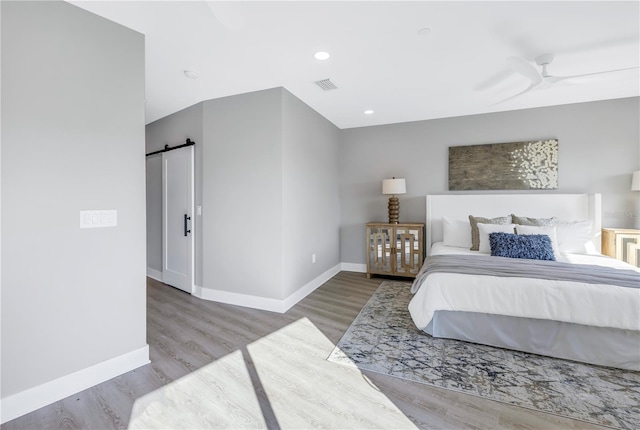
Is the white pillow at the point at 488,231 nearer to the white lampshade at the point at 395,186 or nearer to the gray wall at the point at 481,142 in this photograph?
the gray wall at the point at 481,142

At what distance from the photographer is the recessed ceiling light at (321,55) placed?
2533mm

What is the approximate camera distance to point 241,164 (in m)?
3.47

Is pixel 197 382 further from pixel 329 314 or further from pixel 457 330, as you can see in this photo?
pixel 457 330

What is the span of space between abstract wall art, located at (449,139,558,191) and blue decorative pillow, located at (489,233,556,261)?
1.23m

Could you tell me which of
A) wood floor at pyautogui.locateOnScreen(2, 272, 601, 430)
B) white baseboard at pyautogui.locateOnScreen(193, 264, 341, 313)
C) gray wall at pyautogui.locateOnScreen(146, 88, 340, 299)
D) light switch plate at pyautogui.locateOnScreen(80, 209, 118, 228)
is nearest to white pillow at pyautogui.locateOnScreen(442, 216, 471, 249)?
gray wall at pyautogui.locateOnScreen(146, 88, 340, 299)

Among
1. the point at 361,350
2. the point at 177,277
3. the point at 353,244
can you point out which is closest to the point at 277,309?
the point at 361,350

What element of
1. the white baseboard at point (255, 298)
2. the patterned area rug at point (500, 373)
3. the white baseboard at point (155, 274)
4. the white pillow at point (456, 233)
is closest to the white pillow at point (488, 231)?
the white pillow at point (456, 233)

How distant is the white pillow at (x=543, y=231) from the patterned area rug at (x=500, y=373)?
1.55 m

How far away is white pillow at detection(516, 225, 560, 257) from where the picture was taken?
10.9 ft

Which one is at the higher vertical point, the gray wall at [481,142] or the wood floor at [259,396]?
the gray wall at [481,142]

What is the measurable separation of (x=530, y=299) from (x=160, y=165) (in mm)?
4887

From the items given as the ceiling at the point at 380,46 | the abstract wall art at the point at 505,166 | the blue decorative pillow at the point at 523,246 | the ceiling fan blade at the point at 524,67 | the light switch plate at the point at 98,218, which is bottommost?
the blue decorative pillow at the point at 523,246

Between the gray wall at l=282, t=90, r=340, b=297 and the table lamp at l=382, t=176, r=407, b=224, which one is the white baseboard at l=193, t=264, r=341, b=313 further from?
the table lamp at l=382, t=176, r=407, b=224

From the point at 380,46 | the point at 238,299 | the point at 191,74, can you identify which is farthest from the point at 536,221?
the point at 191,74
